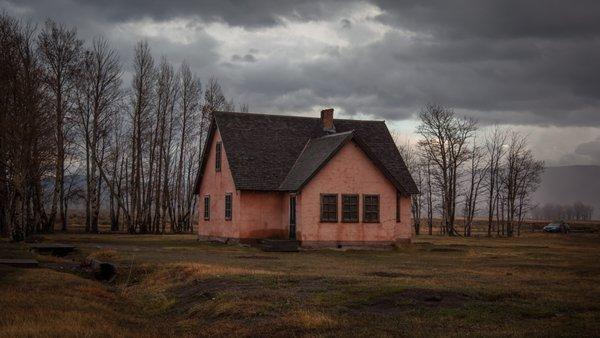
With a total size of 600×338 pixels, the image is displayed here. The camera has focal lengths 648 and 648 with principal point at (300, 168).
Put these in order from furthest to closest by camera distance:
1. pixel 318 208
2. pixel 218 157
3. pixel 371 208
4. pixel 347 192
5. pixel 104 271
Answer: pixel 218 157, pixel 371 208, pixel 347 192, pixel 318 208, pixel 104 271

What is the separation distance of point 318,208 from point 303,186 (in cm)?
159

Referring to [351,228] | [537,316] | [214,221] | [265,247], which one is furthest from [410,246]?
[537,316]

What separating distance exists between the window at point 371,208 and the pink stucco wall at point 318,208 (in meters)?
0.24

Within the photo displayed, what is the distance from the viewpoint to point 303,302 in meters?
15.0

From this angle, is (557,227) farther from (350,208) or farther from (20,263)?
(20,263)

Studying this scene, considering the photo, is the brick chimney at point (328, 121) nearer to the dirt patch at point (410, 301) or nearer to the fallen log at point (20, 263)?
the fallen log at point (20, 263)

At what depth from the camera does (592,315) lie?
43.1 feet

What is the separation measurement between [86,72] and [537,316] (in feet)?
154

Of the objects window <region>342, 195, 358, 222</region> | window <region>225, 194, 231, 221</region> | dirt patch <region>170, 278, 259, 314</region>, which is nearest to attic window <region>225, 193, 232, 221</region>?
window <region>225, 194, 231, 221</region>

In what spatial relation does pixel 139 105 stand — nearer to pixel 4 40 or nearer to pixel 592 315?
pixel 4 40

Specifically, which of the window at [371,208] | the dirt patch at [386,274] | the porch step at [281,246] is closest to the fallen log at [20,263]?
the dirt patch at [386,274]

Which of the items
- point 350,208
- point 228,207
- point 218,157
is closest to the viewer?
point 350,208

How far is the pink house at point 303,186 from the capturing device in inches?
1437

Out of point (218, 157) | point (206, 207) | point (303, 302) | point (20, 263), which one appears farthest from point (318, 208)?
point (303, 302)
